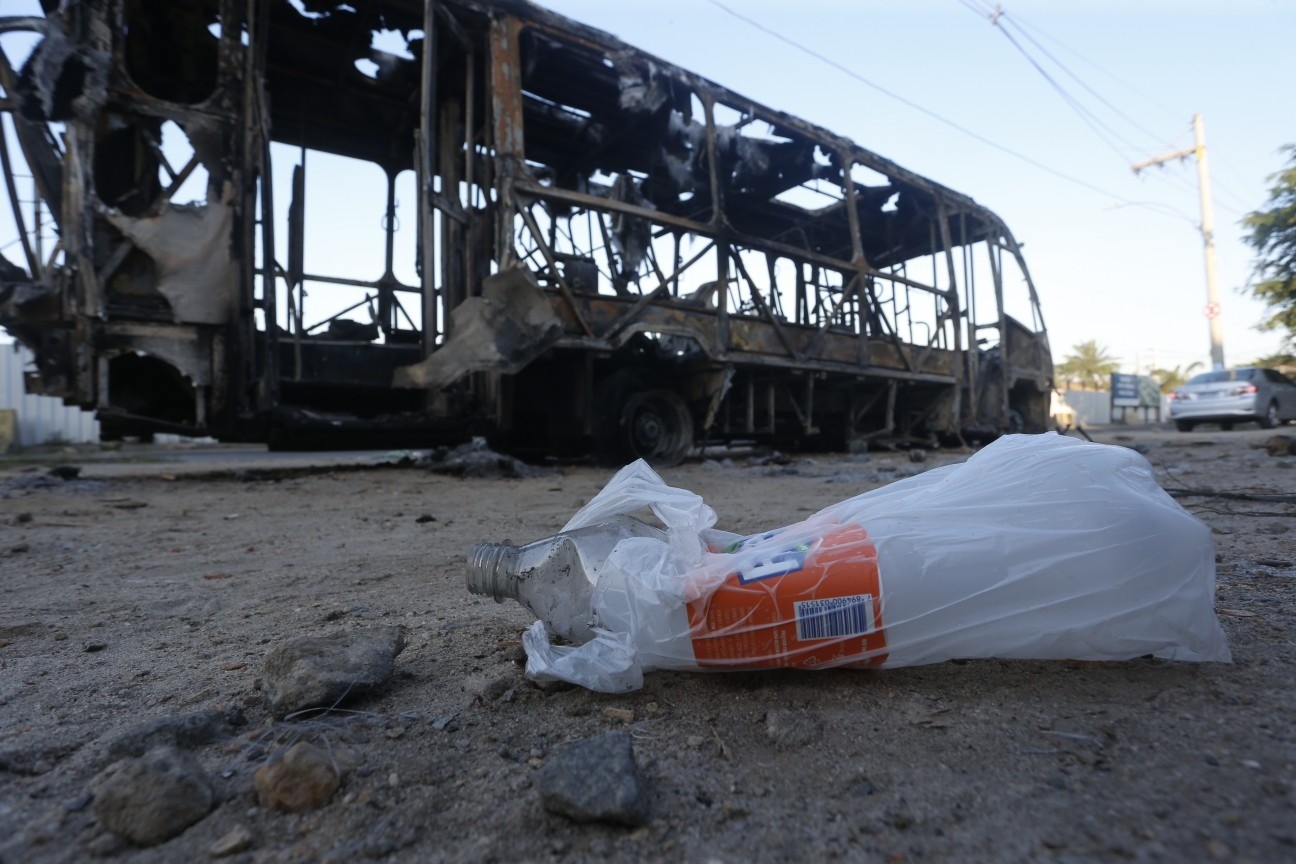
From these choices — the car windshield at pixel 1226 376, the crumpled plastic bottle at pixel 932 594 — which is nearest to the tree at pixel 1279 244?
the car windshield at pixel 1226 376

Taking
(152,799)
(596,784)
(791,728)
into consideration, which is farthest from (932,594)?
(152,799)

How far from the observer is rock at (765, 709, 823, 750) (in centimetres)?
95

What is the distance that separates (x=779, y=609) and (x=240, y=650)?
1092 millimetres

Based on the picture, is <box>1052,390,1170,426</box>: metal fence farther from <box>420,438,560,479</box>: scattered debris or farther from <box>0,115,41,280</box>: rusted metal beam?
<box>0,115,41,280</box>: rusted metal beam

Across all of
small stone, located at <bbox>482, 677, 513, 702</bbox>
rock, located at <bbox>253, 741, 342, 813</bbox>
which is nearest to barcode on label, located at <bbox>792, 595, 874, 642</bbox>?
small stone, located at <bbox>482, 677, 513, 702</bbox>

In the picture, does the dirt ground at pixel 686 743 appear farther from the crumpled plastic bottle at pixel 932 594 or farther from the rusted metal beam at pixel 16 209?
the rusted metal beam at pixel 16 209

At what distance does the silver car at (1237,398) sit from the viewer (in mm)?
12492

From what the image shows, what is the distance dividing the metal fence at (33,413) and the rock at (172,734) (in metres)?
15.5

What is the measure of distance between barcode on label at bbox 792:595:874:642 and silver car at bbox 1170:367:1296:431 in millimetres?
15608

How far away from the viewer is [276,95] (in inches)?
239

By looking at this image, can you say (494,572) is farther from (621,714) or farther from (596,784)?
(596,784)

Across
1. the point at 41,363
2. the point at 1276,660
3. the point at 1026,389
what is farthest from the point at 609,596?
the point at 1026,389

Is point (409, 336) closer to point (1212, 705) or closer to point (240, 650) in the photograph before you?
point (240, 650)

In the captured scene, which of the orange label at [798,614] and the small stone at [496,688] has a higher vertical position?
the orange label at [798,614]
